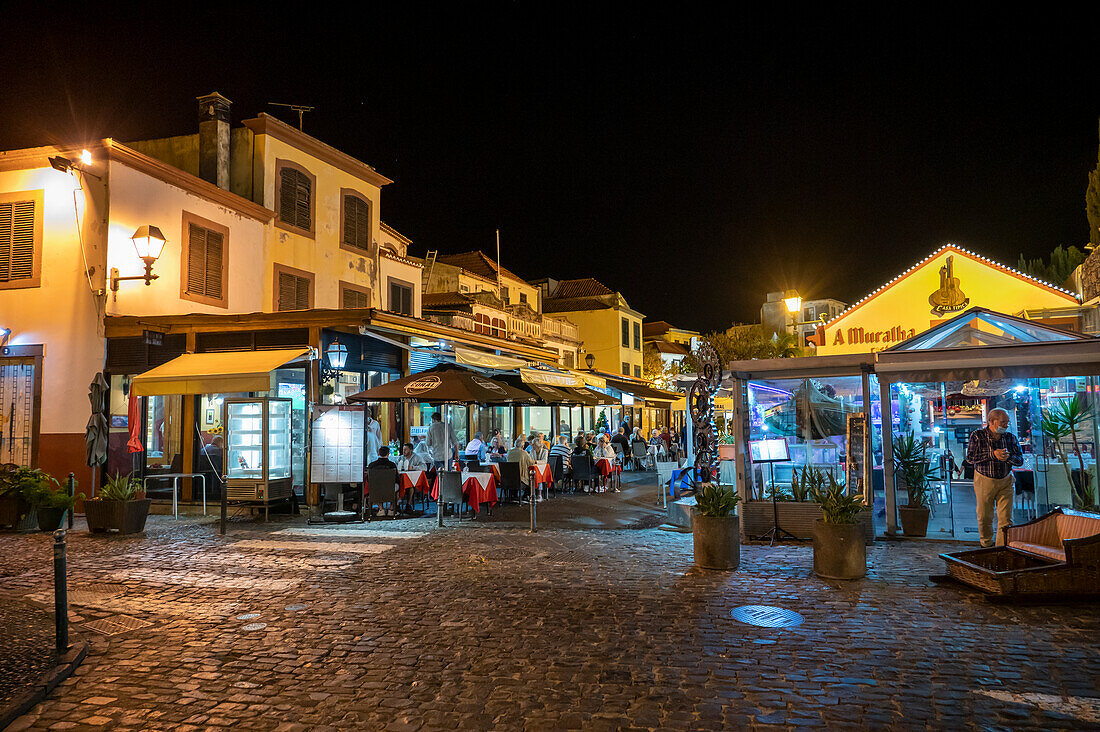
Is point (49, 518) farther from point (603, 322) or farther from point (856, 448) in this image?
point (603, 322)

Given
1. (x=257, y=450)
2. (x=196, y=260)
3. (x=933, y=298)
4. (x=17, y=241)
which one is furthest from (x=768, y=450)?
(x=933, y=298)

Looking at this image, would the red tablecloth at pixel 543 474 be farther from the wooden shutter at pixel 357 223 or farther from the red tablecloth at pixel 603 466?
the wooden shutter at pixel 357 223

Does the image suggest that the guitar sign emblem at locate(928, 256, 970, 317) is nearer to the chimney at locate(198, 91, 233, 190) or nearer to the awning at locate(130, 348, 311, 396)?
the awning at locate(130, 348, 311, 396)

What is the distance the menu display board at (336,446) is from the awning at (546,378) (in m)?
4.08

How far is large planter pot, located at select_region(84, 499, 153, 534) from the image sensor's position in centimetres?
1075

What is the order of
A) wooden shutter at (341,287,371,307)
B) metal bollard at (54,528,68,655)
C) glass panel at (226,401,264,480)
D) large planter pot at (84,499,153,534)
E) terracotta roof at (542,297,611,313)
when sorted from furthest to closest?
terracotta roof at (542,297,611,313)
wooden shutter at (341,287,371,307)
glass panel at (226,401,264,480)
large planter pot at (84,499,153,534)
metal bollard at (54,528,68,655)

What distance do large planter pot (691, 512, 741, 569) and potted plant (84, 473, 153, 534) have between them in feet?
26.5

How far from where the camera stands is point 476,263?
41.0m

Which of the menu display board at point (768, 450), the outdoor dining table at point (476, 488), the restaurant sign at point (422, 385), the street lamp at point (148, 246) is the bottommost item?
the outdoor dining table at point (476, 488)

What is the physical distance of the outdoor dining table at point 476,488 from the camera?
12547mm

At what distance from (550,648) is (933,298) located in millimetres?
24833

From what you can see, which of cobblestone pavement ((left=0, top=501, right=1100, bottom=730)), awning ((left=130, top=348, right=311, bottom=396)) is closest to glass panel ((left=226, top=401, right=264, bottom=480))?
awning ((left=130, top=348, right=311, bottom=396))

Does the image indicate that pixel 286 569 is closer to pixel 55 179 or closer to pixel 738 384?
pixel 738 384

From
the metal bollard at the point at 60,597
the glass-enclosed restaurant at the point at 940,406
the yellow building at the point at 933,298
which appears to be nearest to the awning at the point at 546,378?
the glass-enclosed restaurant at the point at 940,406
